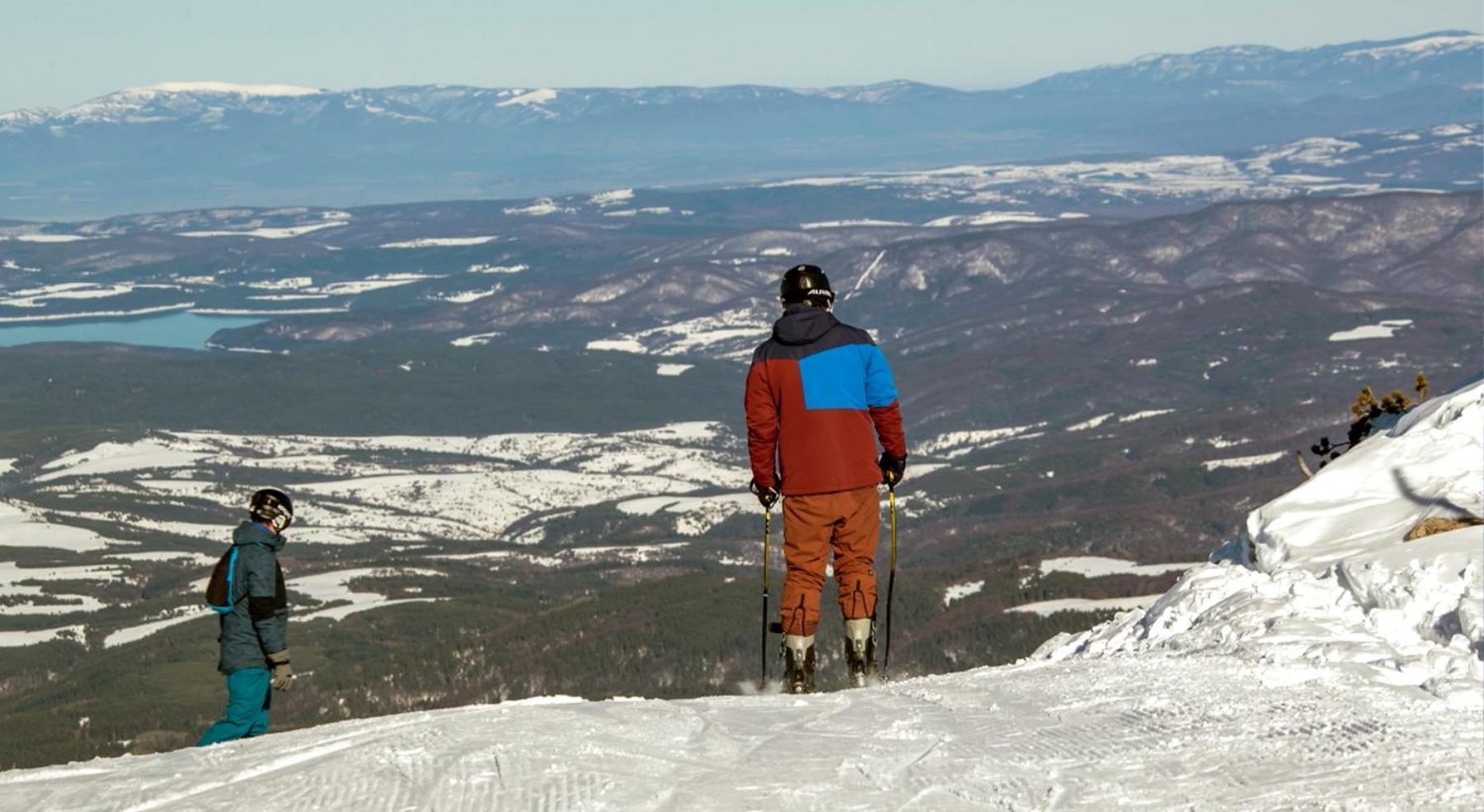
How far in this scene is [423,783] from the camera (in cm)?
1334

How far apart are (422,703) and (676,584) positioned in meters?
32.5

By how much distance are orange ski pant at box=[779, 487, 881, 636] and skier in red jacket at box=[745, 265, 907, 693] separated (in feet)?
0.04

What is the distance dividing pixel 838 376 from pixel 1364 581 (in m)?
5.69

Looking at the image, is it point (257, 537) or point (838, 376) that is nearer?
point (257, 537)

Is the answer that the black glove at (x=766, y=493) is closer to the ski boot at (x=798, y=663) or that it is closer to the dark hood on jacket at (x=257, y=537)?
the ski boot at (x=798, y=663)

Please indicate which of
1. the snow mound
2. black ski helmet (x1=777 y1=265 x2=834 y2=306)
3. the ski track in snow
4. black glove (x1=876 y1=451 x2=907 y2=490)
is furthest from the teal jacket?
the snow mound

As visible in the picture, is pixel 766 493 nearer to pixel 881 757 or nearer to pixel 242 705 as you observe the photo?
pixel 881 757

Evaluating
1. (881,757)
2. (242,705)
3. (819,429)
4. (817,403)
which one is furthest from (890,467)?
(242,705)

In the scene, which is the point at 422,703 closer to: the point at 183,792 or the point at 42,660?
the point at 42,660

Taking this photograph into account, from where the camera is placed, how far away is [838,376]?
17.9m

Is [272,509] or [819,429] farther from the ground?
[819,429]

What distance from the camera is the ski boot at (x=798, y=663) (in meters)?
18.5

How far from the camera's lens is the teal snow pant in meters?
17.6

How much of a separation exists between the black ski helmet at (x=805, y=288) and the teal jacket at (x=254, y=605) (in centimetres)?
536
